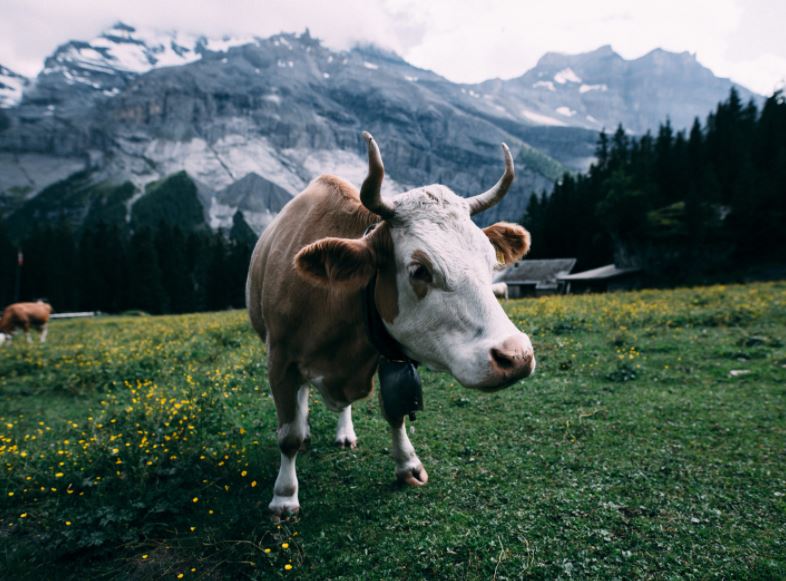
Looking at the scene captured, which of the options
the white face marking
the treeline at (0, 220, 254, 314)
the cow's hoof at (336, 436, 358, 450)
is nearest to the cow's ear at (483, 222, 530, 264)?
the white face marking

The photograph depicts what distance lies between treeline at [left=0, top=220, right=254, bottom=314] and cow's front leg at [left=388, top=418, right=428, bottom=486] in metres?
64.1

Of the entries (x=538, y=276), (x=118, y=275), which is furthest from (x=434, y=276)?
(x=118, y=275)

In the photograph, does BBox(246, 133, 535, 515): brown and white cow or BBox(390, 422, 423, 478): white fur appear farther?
BBox(390, 422, 423, 478): white fur

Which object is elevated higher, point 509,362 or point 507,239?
point 507,239

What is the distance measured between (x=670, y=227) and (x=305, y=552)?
5358 centimetres

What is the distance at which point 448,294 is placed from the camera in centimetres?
317

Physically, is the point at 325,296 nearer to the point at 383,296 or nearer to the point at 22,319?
the point at 383,296

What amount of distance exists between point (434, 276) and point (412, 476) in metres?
2.59

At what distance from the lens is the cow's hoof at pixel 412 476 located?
4770 millimetres

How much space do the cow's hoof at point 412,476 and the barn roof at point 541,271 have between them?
187ft

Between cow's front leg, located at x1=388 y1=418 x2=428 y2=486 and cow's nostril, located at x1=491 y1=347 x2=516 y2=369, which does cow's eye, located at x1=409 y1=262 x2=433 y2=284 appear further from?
cow's front leg, located at x1=388 y1=418 x2=428 y2=486

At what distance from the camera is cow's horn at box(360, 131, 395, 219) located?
121 inches

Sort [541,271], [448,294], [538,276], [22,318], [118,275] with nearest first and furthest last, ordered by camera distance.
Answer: [448,294] < [22,318] < [538,276] < [541,271] < [118,275]

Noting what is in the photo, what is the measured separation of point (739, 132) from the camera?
54.0m
